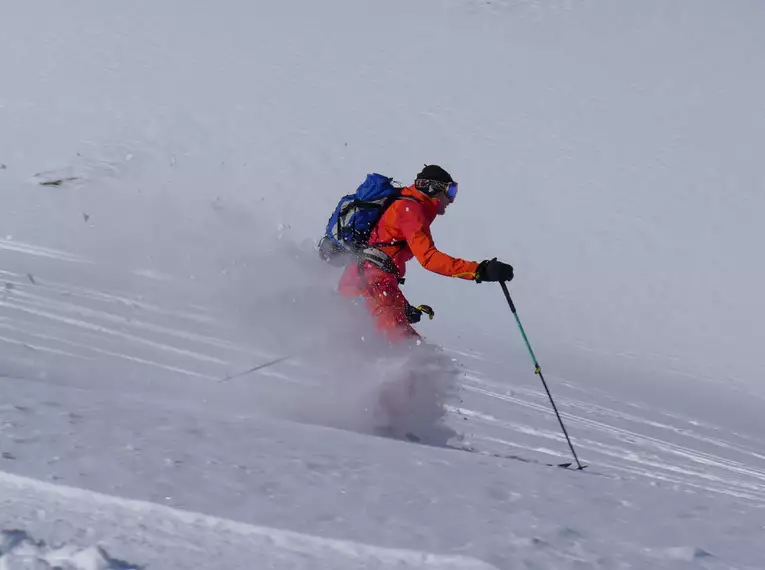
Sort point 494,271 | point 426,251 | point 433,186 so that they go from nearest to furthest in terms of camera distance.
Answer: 1. point 494,271
2. point 426,251
3. point 433,186

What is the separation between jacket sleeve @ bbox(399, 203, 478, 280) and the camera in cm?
549

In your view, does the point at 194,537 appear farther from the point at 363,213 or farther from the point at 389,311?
the point at 363,213

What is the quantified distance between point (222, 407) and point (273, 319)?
199cm

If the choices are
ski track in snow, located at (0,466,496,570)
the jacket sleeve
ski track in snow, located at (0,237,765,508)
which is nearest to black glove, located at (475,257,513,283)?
the jacket sleeve

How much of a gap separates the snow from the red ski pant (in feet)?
0.54

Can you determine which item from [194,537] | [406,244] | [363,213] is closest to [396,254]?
[406,244]

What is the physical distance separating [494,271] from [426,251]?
53 centimetres

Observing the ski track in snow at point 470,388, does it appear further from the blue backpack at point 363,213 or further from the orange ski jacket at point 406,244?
the blue backpack at point 363,213

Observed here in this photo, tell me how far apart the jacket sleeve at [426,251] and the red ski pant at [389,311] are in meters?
0.46

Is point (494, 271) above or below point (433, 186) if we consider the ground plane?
below

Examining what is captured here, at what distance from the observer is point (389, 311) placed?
19.8 feet

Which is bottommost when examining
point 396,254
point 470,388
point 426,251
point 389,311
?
point 470,388

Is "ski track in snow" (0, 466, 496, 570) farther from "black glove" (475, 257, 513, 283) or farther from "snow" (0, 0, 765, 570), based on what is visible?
"black glove" (475, 257, 513, 283)

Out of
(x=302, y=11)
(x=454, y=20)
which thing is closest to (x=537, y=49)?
(x=454, y=20)
